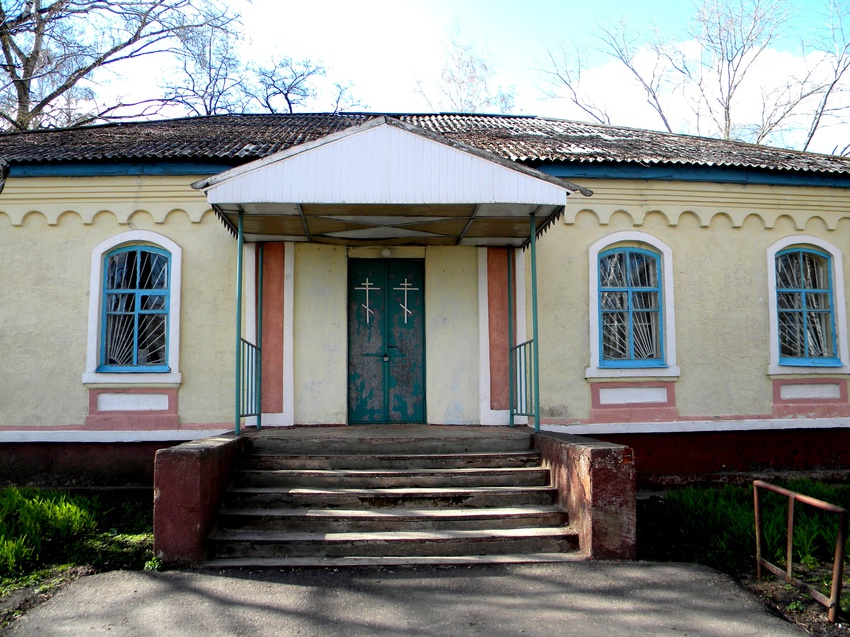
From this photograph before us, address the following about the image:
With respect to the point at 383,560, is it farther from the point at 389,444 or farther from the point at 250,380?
the point at 250,380

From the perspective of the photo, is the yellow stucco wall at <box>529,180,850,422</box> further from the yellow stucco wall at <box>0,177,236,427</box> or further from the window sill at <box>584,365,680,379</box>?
the yellow stucco wall at <box>0,177,236,427</box>

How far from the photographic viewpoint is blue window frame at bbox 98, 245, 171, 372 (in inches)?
301

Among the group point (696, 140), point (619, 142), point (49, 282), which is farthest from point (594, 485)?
point (696, 140)

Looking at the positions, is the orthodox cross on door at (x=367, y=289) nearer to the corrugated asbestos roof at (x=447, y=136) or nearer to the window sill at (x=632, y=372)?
the corrugated asbestos roof at (x=447, y=136)

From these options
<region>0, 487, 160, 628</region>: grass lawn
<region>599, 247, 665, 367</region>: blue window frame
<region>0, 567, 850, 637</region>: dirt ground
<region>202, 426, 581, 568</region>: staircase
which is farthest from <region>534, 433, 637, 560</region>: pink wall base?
<region>0, 487, 160, 628</region>: grass lawn

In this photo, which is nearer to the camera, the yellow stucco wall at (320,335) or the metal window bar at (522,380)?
the metal window bar at (522,380)

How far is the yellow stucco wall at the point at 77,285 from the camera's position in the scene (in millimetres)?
7496

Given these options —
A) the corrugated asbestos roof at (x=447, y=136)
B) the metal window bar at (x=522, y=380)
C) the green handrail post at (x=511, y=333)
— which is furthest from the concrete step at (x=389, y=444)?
the corrugated asbestos roof at (x=447, y=136)

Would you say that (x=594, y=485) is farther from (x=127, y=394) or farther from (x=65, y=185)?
(x=65, y=185)

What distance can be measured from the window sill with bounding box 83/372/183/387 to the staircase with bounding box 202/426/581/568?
1.39 m

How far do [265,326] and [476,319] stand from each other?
257 centimetres

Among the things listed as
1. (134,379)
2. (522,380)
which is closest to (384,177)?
(522,380)

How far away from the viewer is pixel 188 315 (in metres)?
7.60

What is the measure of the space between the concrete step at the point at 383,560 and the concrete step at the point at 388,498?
0.61m
